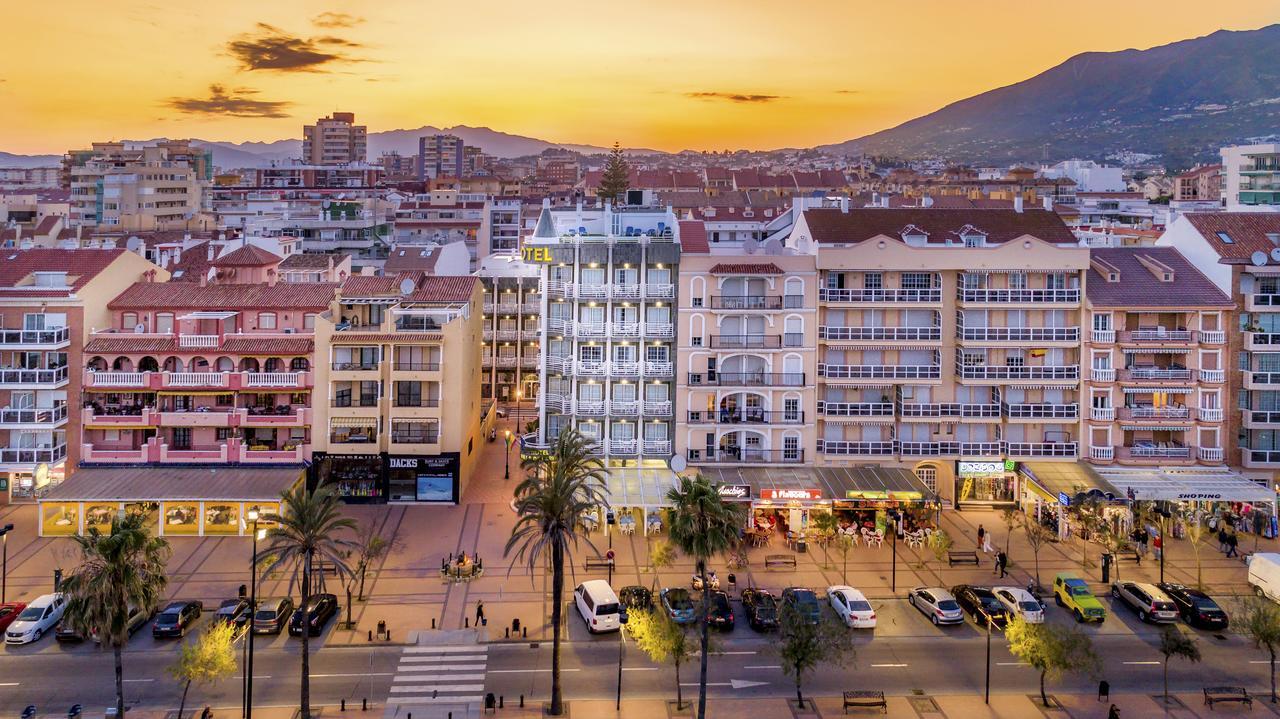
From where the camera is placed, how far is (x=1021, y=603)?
1826 inches

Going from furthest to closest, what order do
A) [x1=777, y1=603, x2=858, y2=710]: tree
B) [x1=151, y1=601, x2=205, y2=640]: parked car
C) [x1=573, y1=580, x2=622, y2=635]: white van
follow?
1. [x1=573, y1=580, x2=622, y2=635]: white van
2. [x1=151, y1=601, x2=205, y2=640]: parked car
3. [x1=777, y1=603, x2=858, y2=710]: tree

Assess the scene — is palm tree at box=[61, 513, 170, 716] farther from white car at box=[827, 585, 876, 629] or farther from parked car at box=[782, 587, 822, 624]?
white car at box=[827, 585, 876, 629]

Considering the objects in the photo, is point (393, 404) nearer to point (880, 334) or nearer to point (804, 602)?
point (880, 334)

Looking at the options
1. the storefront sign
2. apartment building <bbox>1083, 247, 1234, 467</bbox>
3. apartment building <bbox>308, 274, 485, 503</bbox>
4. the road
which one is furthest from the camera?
apartment building <bbox>308, 274, 485, 503</bbox>

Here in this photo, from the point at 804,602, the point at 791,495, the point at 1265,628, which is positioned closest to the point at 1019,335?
the point at 791,495

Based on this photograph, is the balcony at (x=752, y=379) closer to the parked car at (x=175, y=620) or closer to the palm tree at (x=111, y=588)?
the parked car at (x=175, y=620)

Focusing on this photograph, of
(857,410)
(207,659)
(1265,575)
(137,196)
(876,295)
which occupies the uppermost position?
(137,196)

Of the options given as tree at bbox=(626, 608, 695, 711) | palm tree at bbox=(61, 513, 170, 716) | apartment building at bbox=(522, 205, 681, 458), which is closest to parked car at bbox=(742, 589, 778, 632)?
tree at bbox=(626, 608, 695, 711)

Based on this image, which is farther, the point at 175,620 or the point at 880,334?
the point at 880,334

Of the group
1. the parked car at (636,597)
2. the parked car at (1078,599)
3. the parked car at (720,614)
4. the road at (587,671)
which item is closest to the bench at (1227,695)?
the road at (587,671)

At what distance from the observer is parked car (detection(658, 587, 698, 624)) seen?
44094 mm

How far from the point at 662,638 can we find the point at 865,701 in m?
8.07

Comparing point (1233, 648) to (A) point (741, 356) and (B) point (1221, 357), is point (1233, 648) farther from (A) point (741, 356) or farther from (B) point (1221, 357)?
(A) point (741, 356)

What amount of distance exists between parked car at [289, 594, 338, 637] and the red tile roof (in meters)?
36.3
